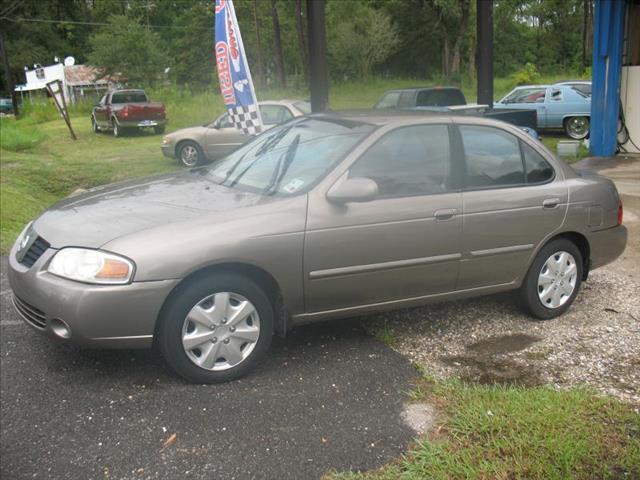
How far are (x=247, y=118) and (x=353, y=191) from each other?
5.33m

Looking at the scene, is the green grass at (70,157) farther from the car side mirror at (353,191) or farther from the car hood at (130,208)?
the car side mirror at (353,191)

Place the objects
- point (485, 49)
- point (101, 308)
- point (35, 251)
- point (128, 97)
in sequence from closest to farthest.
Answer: point (101, 308), point (35, 251), point (485, 49), point (128, 97)

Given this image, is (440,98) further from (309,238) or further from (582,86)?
(309,238)

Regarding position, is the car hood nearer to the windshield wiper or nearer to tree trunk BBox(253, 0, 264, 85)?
the windshield wiper

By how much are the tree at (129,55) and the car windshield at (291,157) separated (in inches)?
1315

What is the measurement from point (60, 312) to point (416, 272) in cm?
214

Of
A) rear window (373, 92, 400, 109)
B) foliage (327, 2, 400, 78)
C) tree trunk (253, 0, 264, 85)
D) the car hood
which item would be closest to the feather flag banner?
the car hood

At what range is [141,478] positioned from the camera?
286 centimetres

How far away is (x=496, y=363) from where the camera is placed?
406 centimetres

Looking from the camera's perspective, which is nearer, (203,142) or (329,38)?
(203,142)

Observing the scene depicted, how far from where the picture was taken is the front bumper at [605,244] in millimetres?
4911

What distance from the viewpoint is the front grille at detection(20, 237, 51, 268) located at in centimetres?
371

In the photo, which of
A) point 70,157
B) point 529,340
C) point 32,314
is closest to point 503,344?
point 529,340

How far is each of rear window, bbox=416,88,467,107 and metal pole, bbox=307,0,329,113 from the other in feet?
14.8
